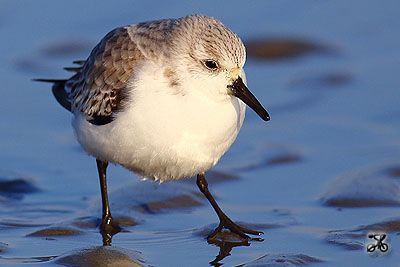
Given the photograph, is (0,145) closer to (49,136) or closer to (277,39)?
(49,136)

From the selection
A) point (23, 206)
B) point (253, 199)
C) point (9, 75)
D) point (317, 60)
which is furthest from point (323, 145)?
point (9, 75)

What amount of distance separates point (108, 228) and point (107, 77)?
1247mm

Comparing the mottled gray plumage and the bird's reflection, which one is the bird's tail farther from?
the bird's reflection

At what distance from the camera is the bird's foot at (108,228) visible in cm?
678

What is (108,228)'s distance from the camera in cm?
696

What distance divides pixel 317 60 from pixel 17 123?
4.11 m

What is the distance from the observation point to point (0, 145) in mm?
8992

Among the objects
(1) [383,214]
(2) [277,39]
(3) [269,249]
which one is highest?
(2) [277,39]

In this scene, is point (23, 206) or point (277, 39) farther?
point (277, 39)

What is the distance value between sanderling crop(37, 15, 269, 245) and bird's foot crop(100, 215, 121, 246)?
27mm

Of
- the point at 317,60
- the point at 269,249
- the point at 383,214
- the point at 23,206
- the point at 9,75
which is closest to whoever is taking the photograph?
the point at 269,249

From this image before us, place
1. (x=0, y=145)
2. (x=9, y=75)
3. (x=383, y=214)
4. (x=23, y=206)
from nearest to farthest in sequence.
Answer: (x=383, y=214)
(x=23, y=206)
(x=0, y=145)
(x=9, y=75)

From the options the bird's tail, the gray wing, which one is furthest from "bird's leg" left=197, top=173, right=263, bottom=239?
the bird's tail

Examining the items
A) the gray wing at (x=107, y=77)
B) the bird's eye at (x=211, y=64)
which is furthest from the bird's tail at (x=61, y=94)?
the bird's eye at (x=211, y=64)
